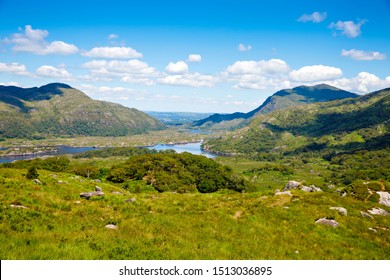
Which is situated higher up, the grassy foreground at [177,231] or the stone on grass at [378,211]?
the grassy foreground at [177,231]

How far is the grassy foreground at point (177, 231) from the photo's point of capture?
1691 centimetres

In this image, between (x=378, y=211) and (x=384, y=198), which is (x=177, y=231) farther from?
(x=384, y=198)

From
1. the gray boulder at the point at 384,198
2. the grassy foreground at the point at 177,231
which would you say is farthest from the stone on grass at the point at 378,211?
the gray boulder at the point at 384,198

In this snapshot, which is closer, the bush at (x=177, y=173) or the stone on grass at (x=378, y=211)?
the stone on grass at (x=378, y=211)

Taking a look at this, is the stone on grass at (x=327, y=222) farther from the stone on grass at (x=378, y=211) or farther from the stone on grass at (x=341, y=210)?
the stone on grass at (x=378, y=211)

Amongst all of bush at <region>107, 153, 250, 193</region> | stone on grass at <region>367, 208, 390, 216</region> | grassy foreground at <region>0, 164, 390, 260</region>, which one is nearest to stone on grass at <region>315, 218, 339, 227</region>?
grassy foreground at <region>0, 164, 390, 260</region>

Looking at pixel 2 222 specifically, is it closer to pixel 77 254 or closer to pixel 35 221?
pixel 35 221

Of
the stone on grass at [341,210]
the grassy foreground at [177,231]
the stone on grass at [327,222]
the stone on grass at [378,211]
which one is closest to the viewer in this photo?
the grassy foreground at [177,231]

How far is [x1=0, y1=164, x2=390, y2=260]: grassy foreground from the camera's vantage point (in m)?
16.9

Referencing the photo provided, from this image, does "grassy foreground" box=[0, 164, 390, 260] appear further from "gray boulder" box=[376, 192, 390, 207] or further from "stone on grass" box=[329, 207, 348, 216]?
"gray boulder" box=[376, 192, 390, 207]

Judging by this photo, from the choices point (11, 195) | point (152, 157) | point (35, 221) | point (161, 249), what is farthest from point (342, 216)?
point (152, 157)

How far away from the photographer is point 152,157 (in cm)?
12181

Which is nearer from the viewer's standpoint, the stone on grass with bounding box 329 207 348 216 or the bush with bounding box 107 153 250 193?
the stone on grass with bounding box 329 207 348 216

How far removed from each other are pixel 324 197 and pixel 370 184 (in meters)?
12.8
